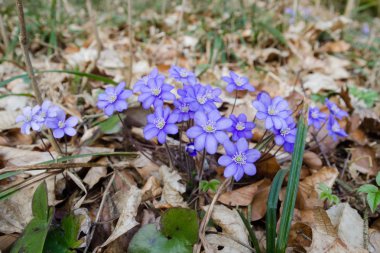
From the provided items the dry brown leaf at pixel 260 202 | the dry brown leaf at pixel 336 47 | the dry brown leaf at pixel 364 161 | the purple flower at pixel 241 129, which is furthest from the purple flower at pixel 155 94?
the dry brown leaf at pixel 336 47

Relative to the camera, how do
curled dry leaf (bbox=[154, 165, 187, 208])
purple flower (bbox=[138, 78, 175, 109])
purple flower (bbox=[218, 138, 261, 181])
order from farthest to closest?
curled dry leaf (bbox=[154, 165, 187, 208]), purple flower (bbox=[138, 78, 175, 109]), purple flower (bbox=[218, 138, 261, 181])

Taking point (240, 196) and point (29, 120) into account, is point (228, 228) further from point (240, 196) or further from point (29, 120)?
point (29, 120)

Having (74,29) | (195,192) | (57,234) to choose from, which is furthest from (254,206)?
(74,29)

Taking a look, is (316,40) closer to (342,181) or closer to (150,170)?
(342,181)

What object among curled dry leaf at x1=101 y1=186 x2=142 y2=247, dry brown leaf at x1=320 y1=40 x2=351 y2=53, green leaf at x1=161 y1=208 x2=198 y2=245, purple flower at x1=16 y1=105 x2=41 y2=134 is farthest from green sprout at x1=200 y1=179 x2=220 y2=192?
dry brown leaf at x1=320 y1=40 x2=351 y2=53

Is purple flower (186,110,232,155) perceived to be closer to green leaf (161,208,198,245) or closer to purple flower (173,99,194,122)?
purple flower (173,99,194,122)
